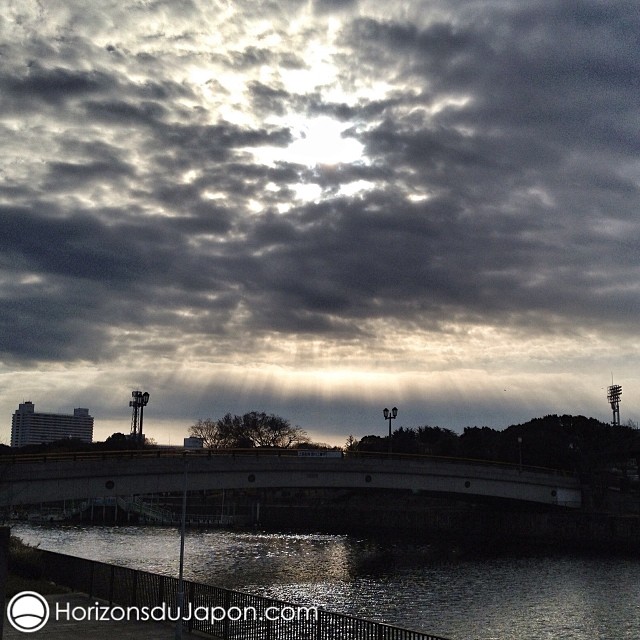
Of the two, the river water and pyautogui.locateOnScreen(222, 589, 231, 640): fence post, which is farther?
the river water

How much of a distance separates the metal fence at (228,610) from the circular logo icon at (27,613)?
403 cm

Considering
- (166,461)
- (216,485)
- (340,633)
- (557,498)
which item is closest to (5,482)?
(166,461)

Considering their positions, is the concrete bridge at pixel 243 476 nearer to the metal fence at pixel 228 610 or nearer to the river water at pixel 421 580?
the river water at pixel 421 580

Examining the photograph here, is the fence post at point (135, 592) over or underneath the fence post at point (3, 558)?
underneath

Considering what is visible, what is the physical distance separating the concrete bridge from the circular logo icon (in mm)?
19488

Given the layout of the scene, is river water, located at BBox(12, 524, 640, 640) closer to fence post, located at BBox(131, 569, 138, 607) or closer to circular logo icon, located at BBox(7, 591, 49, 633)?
fence post, located at BBox(131, 569, 138, 607)

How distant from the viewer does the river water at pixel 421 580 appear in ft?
142

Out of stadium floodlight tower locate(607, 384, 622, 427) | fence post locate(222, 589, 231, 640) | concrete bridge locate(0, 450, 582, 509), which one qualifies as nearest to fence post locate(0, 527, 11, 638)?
fence post locate(222, 589, 231, 640)

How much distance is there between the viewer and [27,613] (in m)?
28.5

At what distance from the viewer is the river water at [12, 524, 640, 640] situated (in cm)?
4316

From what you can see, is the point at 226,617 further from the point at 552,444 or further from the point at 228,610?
the point at 552,444

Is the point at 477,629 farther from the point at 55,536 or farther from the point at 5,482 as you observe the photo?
the point at 55,536

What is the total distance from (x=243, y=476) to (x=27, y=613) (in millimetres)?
47448

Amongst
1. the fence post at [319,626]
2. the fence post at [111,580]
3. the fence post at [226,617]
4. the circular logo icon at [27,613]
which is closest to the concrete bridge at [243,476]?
the fence post at [111,580]
